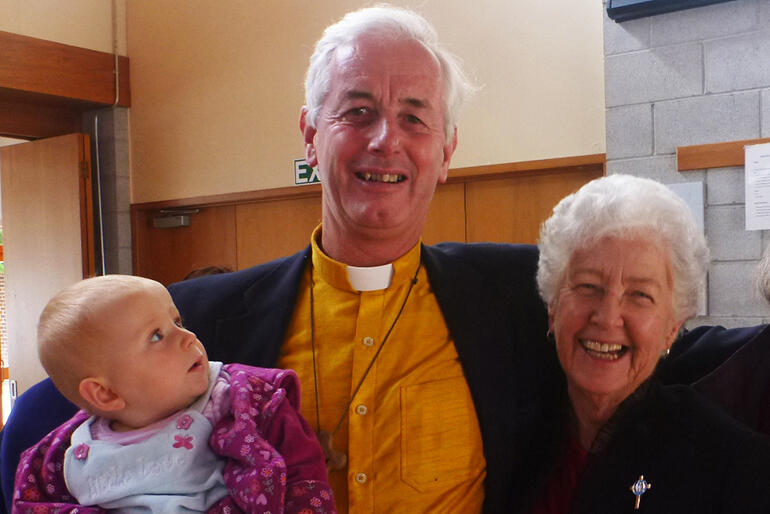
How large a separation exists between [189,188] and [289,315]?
3.86 meters

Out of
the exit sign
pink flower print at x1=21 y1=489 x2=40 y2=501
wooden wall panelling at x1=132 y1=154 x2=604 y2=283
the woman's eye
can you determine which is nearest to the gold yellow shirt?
the woman's eye

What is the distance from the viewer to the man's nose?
162 centimetres

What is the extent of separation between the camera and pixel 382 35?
1692 millimetres

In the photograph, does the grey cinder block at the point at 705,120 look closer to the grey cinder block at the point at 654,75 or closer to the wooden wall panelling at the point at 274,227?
the grey cinder block at the point at 654,75

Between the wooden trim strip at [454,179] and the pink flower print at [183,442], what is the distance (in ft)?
9.06

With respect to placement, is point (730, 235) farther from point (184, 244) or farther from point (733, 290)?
point (184, 244)

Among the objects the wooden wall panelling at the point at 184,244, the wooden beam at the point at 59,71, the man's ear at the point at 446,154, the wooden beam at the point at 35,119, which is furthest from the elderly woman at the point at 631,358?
the wooden beam at the point at 35,119

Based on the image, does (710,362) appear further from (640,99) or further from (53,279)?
(53,279)

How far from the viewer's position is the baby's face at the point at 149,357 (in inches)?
50.2

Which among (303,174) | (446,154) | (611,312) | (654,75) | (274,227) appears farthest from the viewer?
(274,227)

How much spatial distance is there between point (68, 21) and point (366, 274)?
455cm

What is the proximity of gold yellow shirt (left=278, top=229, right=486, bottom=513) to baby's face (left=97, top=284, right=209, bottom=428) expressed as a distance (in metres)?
0.37

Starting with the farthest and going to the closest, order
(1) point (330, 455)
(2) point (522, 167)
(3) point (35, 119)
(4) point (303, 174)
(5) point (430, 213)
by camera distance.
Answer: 1. (3) point (35, 119)
2. (4) point (303, 174)
3. (5) point (430, 213)
4. (2) point (522, 167)
5. (1) point (330, 455)

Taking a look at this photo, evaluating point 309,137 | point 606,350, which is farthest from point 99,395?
point 606,350
